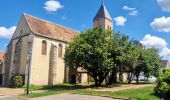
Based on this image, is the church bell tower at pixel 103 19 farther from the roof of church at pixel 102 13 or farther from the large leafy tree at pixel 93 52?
the large leafy tree at pixel 93 52

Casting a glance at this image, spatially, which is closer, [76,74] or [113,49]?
[113,49]

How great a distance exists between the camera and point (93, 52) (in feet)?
113

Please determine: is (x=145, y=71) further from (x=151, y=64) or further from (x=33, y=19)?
(x=33, y=19)

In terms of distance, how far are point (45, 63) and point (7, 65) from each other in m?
7.81

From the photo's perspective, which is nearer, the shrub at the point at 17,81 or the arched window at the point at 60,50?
the shrub at the point at 17,81

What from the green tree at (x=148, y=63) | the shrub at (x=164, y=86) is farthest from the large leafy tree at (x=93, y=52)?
the shrub at (x=164, y=86)

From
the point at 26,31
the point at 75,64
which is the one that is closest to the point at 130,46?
the point at 75,64

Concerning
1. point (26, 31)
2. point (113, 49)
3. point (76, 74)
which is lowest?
point (76, 74)

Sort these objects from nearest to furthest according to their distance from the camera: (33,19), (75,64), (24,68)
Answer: (75,64), (24,68), (33,19)

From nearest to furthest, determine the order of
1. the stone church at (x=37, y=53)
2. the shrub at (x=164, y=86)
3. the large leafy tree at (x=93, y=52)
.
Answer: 1. the shrub at (x=164, y=86)
2. the large leafy tree at (x=93, y=52)
3. the stone church at (x=37, y=53)

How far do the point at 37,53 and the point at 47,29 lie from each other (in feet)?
19.1

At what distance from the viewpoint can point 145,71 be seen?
4722cm

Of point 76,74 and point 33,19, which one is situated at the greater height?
point 33,19

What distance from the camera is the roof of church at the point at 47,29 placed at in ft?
141
